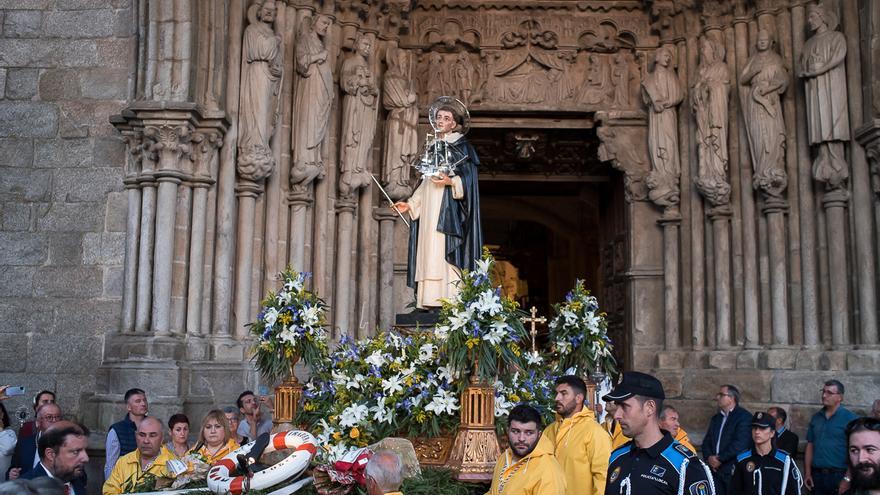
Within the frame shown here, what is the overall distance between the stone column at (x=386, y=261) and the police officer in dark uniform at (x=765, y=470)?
6.55 m

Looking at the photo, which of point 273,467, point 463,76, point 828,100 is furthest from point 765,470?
point 463,76

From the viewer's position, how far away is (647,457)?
11.6 ft

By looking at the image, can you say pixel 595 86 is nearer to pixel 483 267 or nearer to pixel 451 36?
pixel 451 36

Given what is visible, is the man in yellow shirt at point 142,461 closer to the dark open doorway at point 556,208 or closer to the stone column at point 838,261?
the stone column at point 838,261

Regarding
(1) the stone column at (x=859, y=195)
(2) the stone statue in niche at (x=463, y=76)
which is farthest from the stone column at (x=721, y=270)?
(2) the stone statue in niche at (x=463, y=76)

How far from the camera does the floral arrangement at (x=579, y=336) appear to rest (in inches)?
280

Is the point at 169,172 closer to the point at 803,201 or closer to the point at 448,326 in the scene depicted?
the point at 448,326

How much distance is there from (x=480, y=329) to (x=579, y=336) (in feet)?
4.95

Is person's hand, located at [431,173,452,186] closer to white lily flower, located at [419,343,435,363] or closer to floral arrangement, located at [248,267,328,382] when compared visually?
floral arrangement, located at [248,267,328,382]

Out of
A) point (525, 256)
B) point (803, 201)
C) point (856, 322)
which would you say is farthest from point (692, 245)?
point (525, 256)

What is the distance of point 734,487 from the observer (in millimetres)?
5641

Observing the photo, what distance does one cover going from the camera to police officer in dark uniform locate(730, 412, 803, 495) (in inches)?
216

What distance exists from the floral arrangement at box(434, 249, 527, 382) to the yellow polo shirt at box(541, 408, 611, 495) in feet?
3.58

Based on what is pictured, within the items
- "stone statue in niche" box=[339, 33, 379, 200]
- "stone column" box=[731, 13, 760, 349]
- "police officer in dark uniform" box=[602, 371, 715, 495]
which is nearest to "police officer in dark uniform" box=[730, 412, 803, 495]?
"police officer in dark uniform" box=[602, 371, 715, 495]
